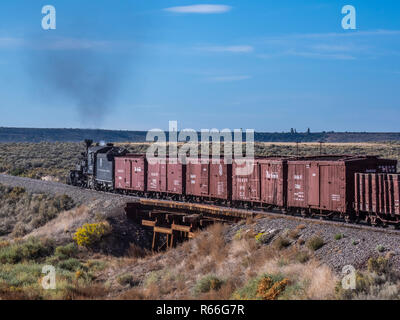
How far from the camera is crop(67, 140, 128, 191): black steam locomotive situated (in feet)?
122

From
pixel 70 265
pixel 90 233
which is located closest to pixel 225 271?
pixel 70 265

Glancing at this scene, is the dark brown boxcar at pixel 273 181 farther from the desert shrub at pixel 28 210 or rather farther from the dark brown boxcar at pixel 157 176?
the desert shrub at pixel 28 210

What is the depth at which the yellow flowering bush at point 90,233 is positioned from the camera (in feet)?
86.4

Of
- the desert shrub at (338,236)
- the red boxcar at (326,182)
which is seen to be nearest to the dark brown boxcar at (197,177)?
the red boxcar at (326,182)

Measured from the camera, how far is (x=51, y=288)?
17.8 meters

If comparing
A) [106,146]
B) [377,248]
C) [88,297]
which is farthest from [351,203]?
[106,146]

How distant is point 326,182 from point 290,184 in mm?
2137

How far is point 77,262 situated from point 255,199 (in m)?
9.48

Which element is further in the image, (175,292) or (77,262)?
(77,262)

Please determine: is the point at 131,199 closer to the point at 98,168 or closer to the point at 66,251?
the point at 66,251

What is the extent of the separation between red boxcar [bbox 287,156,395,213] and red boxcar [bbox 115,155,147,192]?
13.1 metres

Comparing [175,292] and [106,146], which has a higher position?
[106,146]

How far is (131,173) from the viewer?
113 feet
